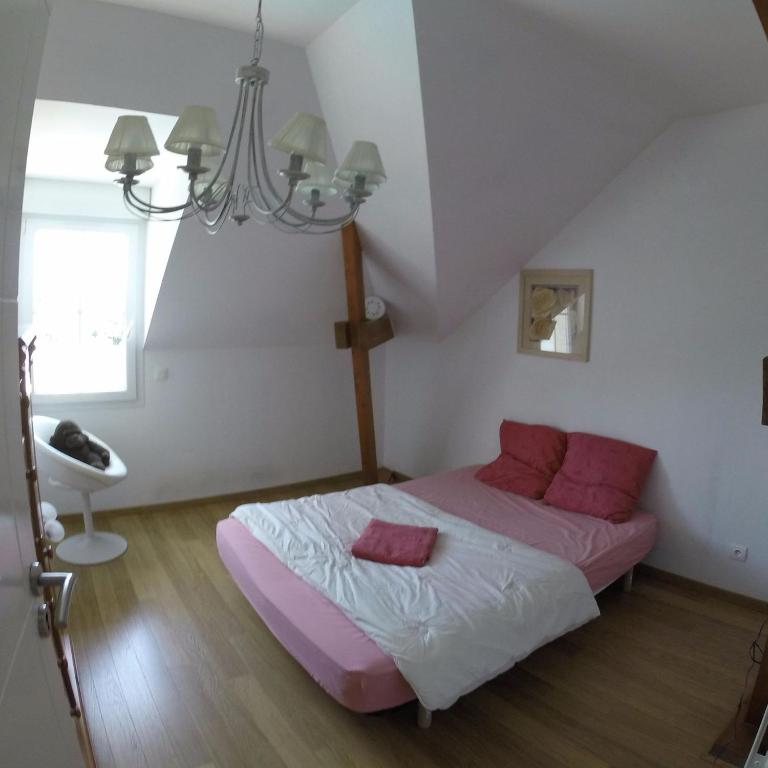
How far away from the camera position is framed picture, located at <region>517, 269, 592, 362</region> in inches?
157

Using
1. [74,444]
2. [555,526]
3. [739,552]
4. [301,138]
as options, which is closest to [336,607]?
[555,526]

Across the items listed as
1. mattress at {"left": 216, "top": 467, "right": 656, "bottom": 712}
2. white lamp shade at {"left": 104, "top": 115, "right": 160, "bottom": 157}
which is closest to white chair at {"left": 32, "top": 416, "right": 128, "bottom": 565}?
mattress at {"left": 216, "top": 467, "right": 656, "bottom": 712}

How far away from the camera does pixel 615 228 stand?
12.5 ft

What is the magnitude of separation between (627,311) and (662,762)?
96.9 inches

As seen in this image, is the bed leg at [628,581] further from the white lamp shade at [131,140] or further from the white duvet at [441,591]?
the white lamp shade at [131,140]

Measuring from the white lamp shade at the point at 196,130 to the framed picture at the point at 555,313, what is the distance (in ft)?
9.17

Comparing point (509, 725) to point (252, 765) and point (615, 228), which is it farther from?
point (615, 228)

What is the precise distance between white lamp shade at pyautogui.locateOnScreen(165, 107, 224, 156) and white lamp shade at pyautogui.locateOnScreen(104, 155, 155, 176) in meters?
0.13

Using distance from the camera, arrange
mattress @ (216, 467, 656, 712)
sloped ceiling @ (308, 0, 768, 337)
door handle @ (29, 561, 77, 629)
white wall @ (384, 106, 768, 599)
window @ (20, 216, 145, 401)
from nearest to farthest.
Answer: door handle @ (29, 561, 77, 629), mattress @ (216, 467, 656, 712), sloped ceiling @ (308, 0, 768, 337), white wall @ (384, 106, 768, 599), window @ (20, 216, 145, 401)

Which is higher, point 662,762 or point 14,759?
point 14,759

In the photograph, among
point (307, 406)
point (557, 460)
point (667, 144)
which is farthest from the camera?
point (307, 406)

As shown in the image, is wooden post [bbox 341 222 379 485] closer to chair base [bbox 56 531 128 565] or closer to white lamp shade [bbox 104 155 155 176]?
chair base [bbox 56 531 128 565]

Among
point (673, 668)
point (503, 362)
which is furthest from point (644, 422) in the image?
point (673, 668)

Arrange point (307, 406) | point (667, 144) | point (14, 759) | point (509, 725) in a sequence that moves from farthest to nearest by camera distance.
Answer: point (307, 406)
point (667, 144)
point (509, 725)
point (14, 759)
